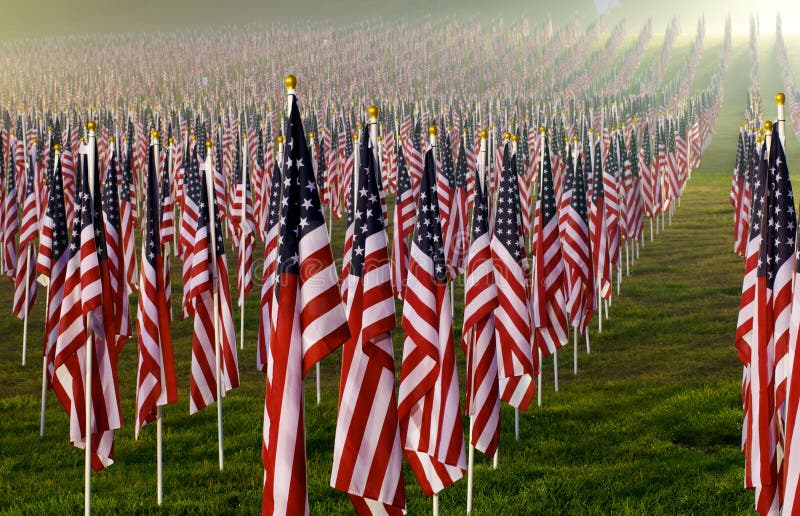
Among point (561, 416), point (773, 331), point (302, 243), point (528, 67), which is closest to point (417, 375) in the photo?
point (302, 243)

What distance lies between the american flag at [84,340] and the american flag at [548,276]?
8062 mm

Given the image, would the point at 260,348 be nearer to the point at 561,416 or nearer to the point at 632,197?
the point at 561,416

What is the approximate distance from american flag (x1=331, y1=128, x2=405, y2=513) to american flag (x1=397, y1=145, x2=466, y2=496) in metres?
1.09

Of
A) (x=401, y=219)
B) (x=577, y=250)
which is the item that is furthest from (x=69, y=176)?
(x=577, y=250)

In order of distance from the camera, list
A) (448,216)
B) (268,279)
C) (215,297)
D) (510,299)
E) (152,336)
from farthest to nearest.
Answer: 1. (448,216)
2. (268,279)
3. (215,297)
4. (510,299)
5. (152,336)

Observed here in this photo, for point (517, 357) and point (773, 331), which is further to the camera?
point (517, 357)

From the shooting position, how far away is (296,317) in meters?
9.49

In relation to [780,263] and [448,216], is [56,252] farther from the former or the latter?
[448,216]

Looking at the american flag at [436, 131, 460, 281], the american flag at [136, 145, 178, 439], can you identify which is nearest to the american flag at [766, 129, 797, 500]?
the american flag at [136, 145, 178, 439]

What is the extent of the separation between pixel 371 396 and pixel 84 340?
4886 mm

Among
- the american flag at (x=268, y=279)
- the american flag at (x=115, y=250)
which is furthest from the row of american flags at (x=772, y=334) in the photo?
the american flag at (x=115, y=250)

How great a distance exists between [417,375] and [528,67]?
187775 millimetres

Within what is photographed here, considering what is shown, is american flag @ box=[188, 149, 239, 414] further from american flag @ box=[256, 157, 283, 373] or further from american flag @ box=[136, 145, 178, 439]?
american flag @ box=[256, 157, 283, 373]

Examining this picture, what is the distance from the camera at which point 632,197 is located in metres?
41.1
